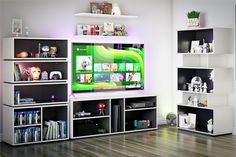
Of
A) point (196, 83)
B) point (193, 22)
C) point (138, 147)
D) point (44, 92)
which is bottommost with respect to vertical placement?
point (138, 147)

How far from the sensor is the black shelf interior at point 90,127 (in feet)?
21.7

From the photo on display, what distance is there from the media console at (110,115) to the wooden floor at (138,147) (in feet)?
0.64

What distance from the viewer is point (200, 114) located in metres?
7.34

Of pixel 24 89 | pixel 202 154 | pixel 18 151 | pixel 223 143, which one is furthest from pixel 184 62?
pixel 18 151

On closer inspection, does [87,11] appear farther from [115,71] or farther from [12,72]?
[12,72]

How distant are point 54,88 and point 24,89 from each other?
1.61ft

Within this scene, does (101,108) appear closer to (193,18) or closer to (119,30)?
(119,30)

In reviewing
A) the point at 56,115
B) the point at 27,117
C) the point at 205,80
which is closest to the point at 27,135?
the point at 27,117

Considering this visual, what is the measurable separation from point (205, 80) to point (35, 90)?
2.89 m

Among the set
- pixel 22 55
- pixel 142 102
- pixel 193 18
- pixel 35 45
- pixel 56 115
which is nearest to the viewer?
pixel 22 55

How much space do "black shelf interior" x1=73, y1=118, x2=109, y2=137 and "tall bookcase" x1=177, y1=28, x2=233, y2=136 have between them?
136cm

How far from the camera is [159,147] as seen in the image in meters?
5.93

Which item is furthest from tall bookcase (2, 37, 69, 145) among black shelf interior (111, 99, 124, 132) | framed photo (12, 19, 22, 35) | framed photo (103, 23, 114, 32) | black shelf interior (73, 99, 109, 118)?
framed photo (103, 23, 114, 32)

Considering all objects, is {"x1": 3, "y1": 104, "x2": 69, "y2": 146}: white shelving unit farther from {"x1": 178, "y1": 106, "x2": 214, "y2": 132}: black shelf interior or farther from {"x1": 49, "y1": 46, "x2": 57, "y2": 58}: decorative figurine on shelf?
{"x1": 178, "y1": 106, "x2": 214, "y2": 132}: black shelf interior
